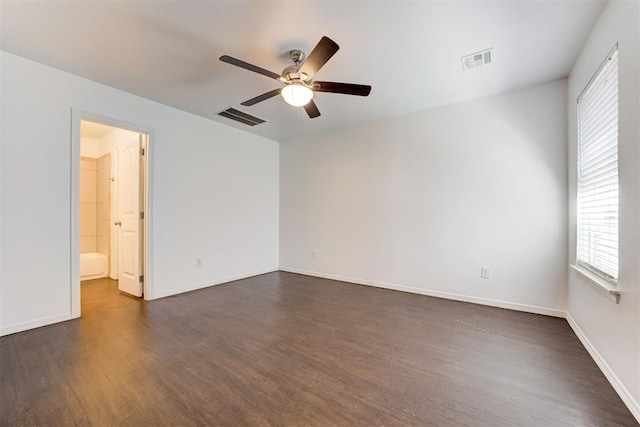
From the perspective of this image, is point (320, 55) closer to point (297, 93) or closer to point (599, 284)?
point (297, 93)

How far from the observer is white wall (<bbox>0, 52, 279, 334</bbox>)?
2.44 meters

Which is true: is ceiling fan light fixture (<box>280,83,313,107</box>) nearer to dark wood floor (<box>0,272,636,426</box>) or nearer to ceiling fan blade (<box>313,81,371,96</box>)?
ceiling fan blade (<box>313,81,371,96</box>)

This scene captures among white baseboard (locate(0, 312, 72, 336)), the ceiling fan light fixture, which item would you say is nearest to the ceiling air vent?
the ceiling fan light fixture

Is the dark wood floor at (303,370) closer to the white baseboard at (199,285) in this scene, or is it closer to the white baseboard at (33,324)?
the white baseboard at (33,324)

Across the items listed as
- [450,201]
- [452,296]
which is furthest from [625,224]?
[452,296]

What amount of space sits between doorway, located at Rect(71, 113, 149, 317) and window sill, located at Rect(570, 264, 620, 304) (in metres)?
4.44

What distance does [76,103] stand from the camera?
279cm

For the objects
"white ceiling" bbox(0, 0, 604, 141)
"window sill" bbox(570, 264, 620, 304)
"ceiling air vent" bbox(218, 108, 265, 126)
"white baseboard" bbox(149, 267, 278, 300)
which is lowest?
"white baseboard" bbox(149, 267, 278, 300)

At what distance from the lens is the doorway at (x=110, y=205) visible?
2.81 meters

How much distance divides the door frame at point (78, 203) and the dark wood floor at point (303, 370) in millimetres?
490

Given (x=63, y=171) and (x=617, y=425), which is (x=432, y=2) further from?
(x=63, y=171)

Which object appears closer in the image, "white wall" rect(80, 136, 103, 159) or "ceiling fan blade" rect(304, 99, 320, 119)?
"ceiling fan blade" rect(304, 99, 320, 119)

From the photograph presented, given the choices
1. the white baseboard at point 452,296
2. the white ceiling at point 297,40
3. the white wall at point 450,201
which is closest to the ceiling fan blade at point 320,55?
the white ceiling at point 297,40

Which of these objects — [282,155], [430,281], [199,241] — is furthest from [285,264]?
[430,281]
